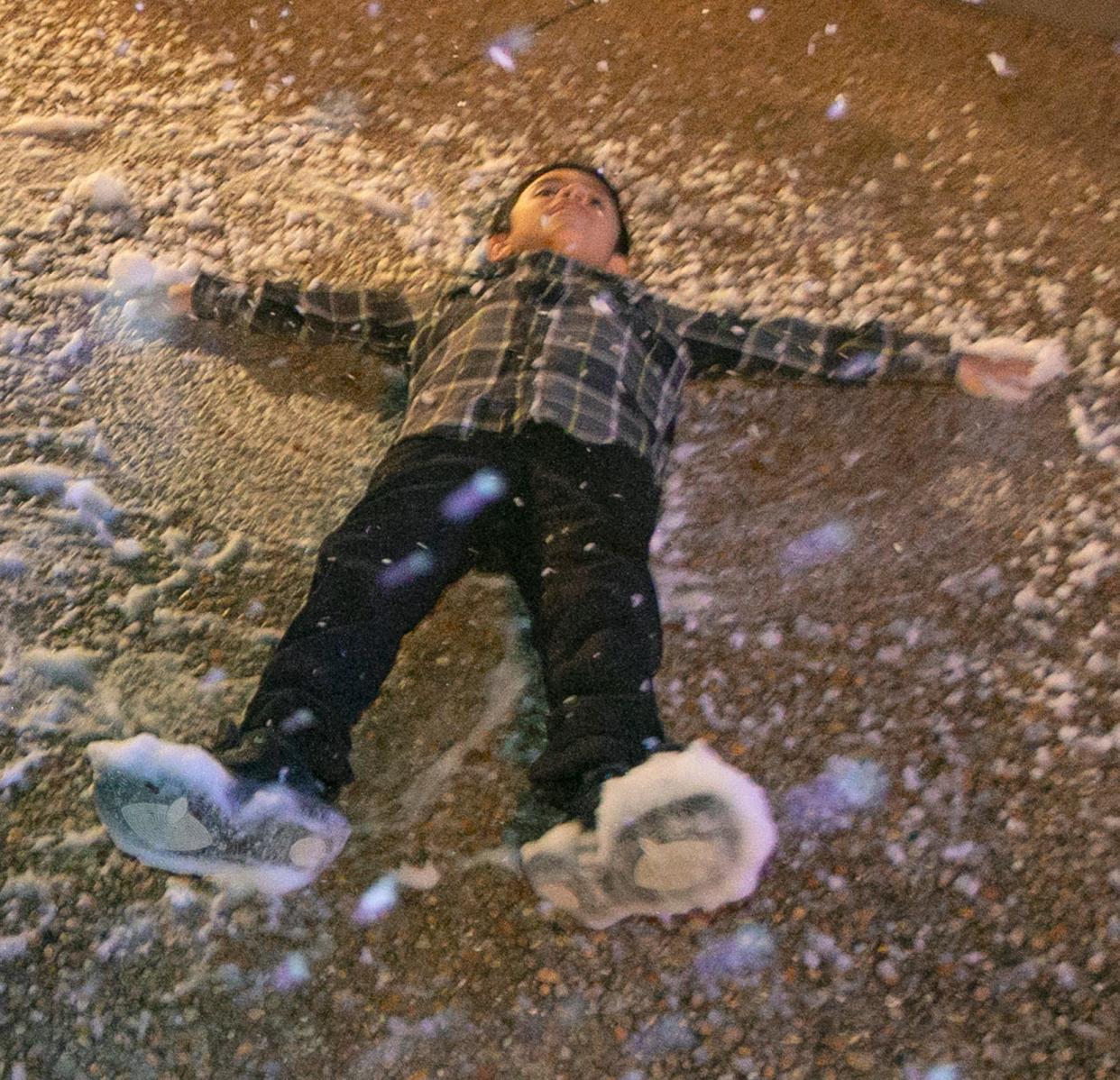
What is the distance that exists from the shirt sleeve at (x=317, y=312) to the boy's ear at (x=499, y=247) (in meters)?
0.17

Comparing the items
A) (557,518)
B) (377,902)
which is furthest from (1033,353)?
(377,902)

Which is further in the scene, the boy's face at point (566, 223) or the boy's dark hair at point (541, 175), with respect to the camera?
the boy's dark hair at point (541, 175)

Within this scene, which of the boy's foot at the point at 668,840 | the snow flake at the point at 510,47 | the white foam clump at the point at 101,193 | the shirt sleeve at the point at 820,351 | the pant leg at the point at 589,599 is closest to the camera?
the boy's foot at the point at 668,840

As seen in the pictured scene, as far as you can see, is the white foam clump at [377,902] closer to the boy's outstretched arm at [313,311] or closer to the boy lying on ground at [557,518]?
the boy lying on ground at [557,518]

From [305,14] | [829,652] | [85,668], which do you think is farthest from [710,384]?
[305,14]

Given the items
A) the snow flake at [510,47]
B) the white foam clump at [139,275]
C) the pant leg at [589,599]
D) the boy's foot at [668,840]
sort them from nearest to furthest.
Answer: the boy's foot at [668,840] → the pant leg at [589,599] → the white foam clump at [139,275] → the snow flake at [510,47]

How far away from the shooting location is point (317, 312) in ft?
4.52

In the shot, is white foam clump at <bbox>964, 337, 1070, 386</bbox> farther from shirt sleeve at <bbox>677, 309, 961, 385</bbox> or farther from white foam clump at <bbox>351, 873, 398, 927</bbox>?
white foam clump at <bbox>351, 873, 398, 927</bbox>

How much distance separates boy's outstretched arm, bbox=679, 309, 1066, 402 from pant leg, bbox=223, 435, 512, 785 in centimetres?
35

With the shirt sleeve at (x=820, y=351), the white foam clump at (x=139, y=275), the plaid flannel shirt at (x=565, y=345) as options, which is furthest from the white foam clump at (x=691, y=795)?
the white foam clump at (x=139, y=275)

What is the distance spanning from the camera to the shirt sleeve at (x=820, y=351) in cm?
130

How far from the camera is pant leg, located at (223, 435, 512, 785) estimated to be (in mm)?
975

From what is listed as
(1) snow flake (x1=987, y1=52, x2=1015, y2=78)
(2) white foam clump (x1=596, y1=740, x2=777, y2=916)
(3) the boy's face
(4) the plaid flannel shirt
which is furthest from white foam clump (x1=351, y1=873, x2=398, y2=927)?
(1) snow flake (x1=987, y1=52, x2=1015, y2=78)

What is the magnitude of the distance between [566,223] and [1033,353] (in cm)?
66
